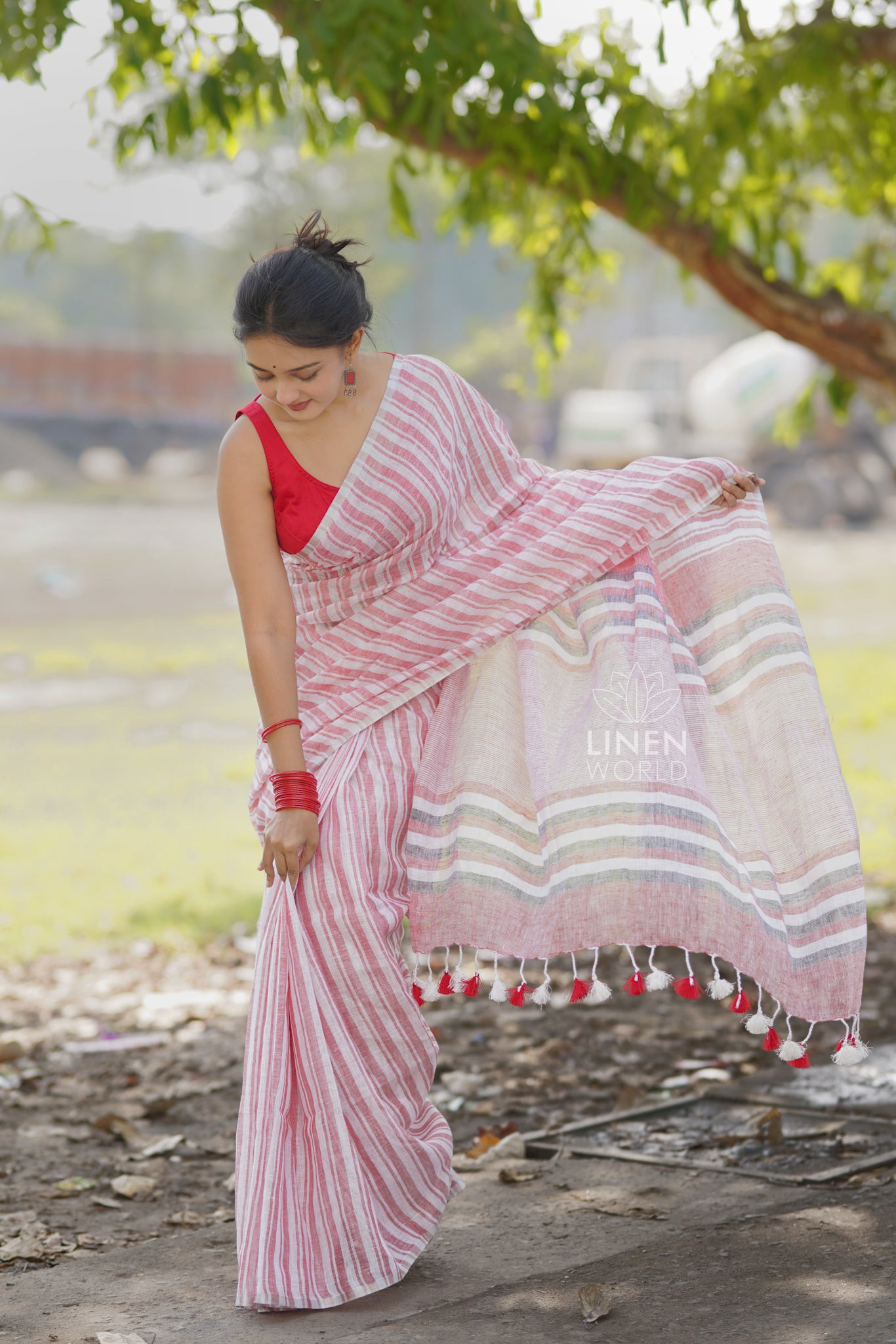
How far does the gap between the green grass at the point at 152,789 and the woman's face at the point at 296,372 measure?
3924mm

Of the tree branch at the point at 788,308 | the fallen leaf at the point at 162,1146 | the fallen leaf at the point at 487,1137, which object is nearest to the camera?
the fallen leaf at the point at 487,1137

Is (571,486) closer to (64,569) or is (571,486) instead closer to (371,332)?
(371,332)

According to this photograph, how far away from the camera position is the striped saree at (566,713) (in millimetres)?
2932

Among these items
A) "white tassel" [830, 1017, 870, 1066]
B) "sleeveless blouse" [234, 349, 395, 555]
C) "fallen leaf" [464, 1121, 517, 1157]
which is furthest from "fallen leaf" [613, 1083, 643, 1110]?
"sleeveless blouse" [234, 349, 395, 555]

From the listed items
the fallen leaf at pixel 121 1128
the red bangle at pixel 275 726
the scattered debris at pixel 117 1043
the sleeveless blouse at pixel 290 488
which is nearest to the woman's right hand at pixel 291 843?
the red bangle at pixel 275 726

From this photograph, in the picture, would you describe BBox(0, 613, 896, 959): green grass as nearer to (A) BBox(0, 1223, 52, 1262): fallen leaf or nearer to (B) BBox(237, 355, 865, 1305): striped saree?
(A) BBox(0, 1223, 52, 1262): fallen leaf

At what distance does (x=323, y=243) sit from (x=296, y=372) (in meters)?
0.27

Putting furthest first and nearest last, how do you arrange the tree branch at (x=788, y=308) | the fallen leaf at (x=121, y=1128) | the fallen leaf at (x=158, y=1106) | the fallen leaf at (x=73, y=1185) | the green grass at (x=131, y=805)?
the green grass at (x=131, y=805)
the tree branch at (x=788, y=308)
the fallen leaf at (x=158, y=1106)
the fallen leaf at (x=121, y=1128)
the fallen leaf at (x=73, y=1185)

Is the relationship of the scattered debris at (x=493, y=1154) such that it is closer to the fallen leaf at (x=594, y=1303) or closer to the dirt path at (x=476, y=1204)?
the dirt path at (x=476, y=1204)

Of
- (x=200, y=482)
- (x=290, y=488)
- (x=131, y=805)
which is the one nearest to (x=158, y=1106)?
(x=290, y=488)

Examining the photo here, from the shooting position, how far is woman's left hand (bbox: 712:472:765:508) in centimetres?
321

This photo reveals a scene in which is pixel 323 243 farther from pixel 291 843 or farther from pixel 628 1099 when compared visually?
pixel 628 1099

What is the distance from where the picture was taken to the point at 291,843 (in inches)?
113

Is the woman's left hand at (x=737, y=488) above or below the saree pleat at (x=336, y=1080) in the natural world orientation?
above
